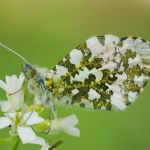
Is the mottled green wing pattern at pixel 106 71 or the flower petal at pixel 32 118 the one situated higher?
the mottled green wing pattern at pixel 106 71

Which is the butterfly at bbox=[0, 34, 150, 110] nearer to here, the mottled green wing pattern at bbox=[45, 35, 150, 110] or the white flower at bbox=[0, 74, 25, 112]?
the mottled green wing pattern at bbox=[45, 35, 150, 110]

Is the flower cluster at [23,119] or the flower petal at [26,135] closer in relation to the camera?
the flower petal at [26,135]

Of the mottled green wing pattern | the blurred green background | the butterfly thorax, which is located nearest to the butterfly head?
the butterfly thorax

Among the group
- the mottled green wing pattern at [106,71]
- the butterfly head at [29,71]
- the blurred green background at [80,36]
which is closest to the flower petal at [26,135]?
the butterfly head at [29,71]

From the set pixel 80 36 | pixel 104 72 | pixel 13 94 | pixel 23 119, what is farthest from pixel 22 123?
pixel 80 36

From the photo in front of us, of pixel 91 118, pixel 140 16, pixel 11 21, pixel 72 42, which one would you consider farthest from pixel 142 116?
pixel 140 16

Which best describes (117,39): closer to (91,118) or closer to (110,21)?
(91,118)

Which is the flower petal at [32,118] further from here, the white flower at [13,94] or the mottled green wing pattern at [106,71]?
the mottled green wing pattern at [106,71]

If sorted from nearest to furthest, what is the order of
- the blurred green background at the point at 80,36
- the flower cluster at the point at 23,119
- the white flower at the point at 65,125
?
the flower cluster at the point at 23,119 → the white flower at the point at 65,125 → the blurred green background at the point at 80,36

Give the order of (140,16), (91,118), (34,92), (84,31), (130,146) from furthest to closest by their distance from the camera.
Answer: (140,16) < (84,31) < (91,118) < (130,146) < (34,92)
